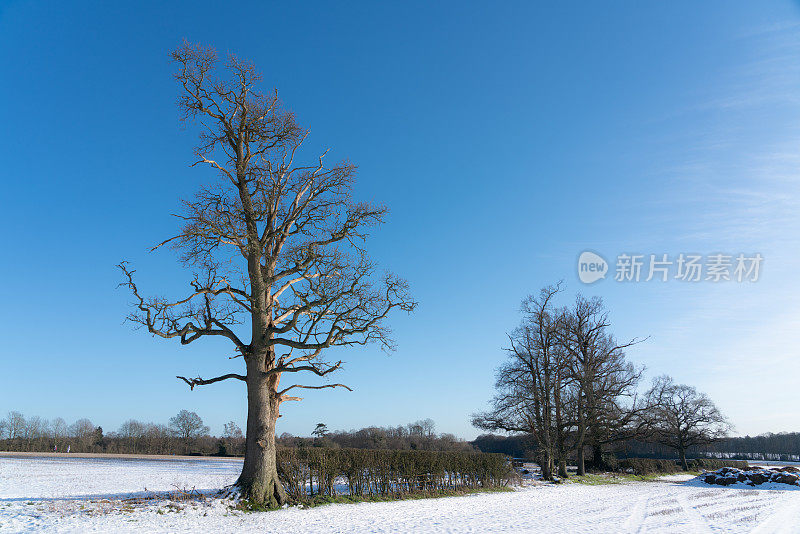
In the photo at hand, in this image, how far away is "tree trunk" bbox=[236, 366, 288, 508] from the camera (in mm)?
12461

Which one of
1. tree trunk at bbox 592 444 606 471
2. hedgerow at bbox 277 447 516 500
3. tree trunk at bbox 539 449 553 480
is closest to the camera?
hedgerow at bbox 277 447 516 500

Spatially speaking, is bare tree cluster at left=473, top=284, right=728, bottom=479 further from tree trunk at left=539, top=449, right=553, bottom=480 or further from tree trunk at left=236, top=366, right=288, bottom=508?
tree trunk at left=236, top=366, right=288, bottom=508

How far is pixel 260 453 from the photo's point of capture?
12.7m

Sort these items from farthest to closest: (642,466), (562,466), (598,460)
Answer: (642,466)
(598,460)
(562,466)

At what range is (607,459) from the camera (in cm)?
3466

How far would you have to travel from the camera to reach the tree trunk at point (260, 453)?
40.9 ft

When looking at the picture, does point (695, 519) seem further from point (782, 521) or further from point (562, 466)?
point (562, 466)

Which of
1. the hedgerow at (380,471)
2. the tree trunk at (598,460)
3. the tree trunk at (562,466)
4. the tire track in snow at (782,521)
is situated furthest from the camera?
the tree trunk at (598,460)

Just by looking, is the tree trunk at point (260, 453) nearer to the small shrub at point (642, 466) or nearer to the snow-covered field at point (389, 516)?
the snow-covered field at point (389, 516)

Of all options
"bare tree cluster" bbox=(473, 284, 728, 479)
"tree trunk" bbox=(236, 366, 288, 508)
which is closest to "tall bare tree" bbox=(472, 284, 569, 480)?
"bare tree cluster" bbox=(473, 284, 728, 479)

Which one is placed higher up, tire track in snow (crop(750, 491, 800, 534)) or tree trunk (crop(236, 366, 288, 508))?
tree trunk (crop(236, 366, 288, 508))

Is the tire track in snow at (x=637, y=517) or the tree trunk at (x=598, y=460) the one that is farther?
the tree trunk at (x=598, y=460)

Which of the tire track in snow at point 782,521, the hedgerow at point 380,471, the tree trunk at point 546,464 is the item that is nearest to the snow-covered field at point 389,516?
the tire track in snow at point 782,521

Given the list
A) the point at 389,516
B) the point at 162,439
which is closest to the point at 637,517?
the point at 389,516
